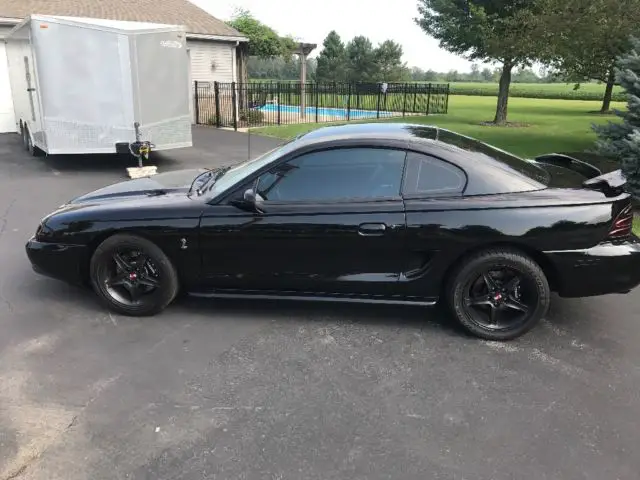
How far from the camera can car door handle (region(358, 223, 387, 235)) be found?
3678 millimetres

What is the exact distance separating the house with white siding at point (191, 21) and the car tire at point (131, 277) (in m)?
13.9

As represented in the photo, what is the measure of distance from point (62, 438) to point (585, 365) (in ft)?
10.3

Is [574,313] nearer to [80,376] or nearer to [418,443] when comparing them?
[418,443]

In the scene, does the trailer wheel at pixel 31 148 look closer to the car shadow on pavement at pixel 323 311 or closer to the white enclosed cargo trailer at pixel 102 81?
the white enclosed cargo trailer at pixel 102 81

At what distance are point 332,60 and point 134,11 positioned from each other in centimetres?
4397

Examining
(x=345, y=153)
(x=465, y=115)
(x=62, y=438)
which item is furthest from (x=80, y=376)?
(x=465, y=115)

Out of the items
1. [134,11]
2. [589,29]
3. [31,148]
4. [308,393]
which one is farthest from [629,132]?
[134,11]

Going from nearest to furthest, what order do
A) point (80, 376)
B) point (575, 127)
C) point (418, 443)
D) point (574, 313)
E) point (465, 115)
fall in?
point (418, 443) < point (80, 376) < point (574, 313) < point (575, 127) < point (465, 115)

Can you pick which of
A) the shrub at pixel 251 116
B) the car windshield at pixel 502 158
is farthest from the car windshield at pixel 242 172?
the shrub at pixel 251 116

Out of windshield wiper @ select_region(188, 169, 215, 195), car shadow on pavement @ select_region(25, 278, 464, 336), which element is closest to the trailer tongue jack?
windshield wiper @ select_region(188, 169, 215, 195)

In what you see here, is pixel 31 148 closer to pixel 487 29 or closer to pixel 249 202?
pixel 249 202

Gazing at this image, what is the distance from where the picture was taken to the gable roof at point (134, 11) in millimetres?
16172

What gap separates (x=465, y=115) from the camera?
24078 mm

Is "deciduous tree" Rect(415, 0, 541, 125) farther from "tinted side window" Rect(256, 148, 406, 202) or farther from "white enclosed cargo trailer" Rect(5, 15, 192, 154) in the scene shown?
"tinted side window" Rect(256, 148, 406, 202)
